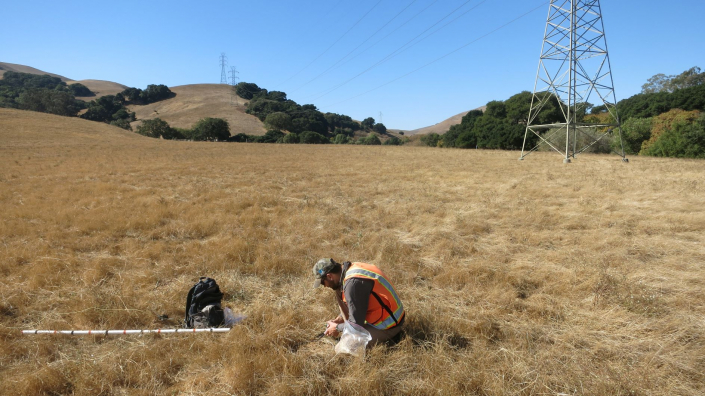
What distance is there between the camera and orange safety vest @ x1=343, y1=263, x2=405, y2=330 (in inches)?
136

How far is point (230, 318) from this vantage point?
13.7 ft

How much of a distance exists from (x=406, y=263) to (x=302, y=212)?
15.6 feet

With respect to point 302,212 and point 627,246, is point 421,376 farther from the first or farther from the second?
point 302,212

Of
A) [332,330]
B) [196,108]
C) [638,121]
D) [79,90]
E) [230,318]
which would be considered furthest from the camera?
[79,90]

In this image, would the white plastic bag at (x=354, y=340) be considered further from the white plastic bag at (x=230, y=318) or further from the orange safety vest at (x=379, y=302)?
the white plastic bag at (x=230, y=318)

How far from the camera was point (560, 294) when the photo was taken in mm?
4902

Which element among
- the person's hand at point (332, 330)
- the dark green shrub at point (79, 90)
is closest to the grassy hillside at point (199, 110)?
the dark green shrub at point (79, 90)

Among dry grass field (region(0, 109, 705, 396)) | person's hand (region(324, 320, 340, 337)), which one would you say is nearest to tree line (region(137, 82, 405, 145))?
dry grass field (region(0, 109, 705, 396))

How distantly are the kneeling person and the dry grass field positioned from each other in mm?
242

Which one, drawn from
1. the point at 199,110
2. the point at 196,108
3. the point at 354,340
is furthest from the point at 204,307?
the point at 196,108

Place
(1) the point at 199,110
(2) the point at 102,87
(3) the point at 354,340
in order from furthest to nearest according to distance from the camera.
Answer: (2) the point at 102,87, (1) the point at 199,110, (3) the point at 354,340

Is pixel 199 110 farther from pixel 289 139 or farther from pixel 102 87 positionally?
pixel 102 87

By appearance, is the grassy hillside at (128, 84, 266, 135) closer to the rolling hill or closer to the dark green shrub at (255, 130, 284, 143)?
the rolling hill

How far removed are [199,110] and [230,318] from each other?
111 m
